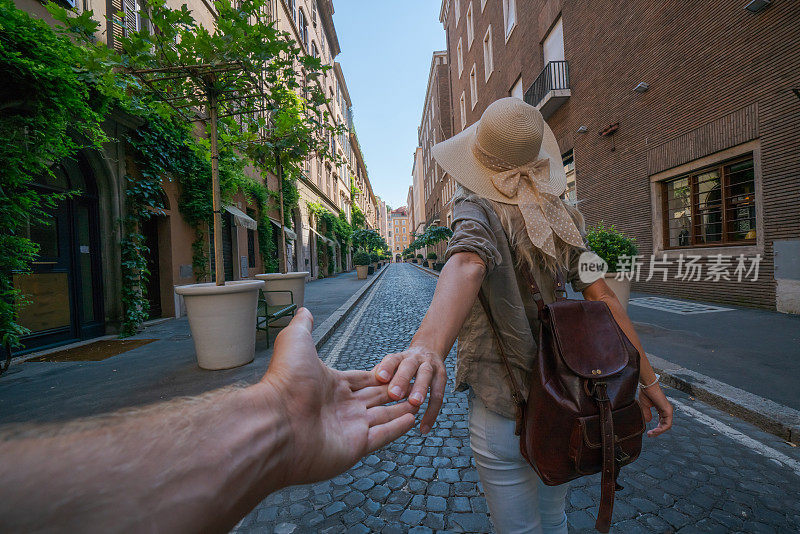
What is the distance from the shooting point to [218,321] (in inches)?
171

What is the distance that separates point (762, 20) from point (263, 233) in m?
14.6

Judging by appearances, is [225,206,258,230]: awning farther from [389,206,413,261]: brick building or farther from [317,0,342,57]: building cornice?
[389,206,413,261]: brick building

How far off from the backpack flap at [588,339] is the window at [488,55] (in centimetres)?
2215

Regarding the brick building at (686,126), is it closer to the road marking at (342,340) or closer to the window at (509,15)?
the window at (509,15)

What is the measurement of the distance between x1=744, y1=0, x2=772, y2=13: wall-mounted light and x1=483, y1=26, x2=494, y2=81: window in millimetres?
14573

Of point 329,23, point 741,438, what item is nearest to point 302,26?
point 329,23

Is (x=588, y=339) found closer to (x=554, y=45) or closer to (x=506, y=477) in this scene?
(x=506, y=477)

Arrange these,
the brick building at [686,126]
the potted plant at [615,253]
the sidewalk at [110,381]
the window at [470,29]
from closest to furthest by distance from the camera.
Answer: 1. the sidewalk at [110,381]
2. the potted plant at [615,253]
3. the brick building at [686,126]
4. the window at [470,29]

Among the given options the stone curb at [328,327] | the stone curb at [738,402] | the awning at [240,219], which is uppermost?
the awning at [240,219]

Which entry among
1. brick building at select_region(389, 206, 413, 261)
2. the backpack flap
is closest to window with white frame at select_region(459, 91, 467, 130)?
the backpack flap

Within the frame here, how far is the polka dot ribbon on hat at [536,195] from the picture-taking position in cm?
116

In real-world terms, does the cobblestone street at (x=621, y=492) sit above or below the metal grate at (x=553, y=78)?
below

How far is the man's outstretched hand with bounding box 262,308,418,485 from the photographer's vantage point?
0.78 metres

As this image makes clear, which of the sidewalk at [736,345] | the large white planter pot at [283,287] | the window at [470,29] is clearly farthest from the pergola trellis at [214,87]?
the window at [470,29]
